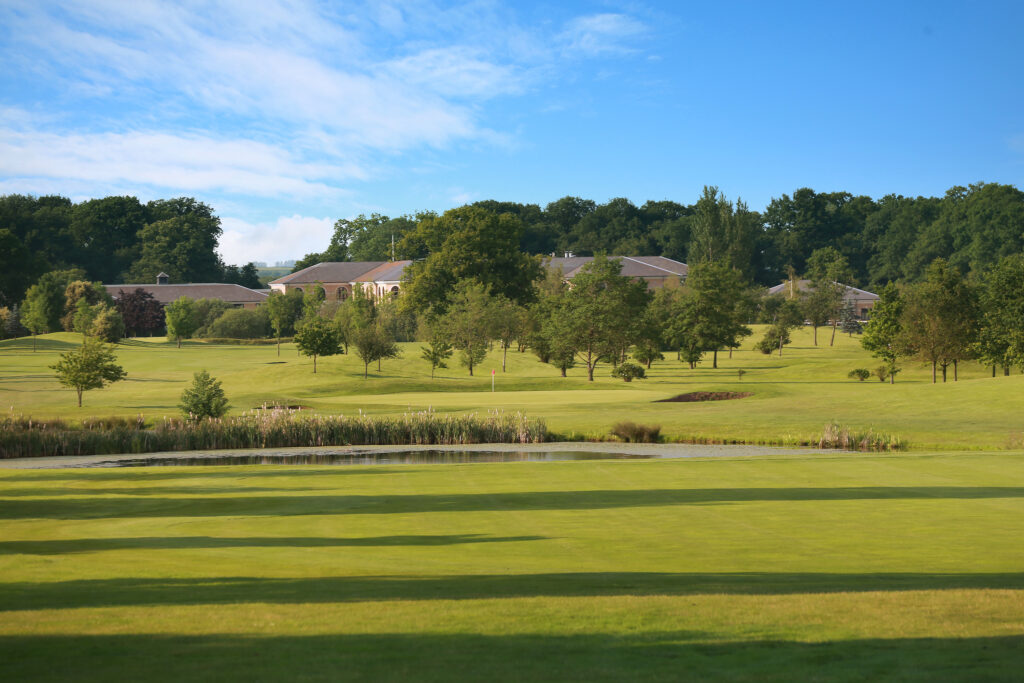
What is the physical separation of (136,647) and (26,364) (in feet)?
223

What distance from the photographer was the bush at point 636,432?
32.5 m

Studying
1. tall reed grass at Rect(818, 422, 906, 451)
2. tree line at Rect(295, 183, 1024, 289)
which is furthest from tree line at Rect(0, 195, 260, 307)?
tall reed grass at Rect(818, 422, 906, 451)

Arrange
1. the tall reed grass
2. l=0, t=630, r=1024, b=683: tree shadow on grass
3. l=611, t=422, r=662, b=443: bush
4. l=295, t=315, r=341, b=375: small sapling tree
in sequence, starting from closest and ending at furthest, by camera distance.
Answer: l=0, t=630, r=1024, b=683: tree shadow on grass, the tall reed grass, l=611, t=422, r=662, b=443: bush, l=295, t=315, r=341, b=375: small sapling tree

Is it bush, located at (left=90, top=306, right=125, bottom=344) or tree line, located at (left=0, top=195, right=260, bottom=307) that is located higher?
tree line, located at (left=0, top=195, right=260, bottom=307)

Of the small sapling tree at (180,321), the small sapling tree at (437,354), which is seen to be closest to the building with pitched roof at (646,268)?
the small sapling tree at (180,321)

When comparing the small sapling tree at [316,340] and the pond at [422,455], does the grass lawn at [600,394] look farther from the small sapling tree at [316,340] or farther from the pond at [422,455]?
the pond at [422,455]

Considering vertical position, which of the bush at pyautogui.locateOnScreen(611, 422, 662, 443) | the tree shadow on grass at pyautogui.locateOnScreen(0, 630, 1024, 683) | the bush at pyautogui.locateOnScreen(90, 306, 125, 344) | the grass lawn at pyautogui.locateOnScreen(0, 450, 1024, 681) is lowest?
the bush at pyautogui.locateOnScreen(611, 422, 662, 443)

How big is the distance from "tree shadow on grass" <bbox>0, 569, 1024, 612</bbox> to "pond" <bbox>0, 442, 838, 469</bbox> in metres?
16.1

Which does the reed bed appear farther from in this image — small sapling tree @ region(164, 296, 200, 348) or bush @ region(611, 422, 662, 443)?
small sapling tree @ region(164, 296, 200, 348)

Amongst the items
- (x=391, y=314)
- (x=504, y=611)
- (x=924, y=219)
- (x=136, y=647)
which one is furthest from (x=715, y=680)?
(x=924, y=219)

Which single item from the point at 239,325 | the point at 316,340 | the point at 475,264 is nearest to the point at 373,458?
the point at 316,340

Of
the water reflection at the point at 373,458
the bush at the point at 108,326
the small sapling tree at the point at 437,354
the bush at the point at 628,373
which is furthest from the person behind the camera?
the bush at the point at 108,326

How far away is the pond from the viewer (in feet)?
91.1

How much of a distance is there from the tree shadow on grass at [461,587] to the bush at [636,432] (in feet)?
70.6
